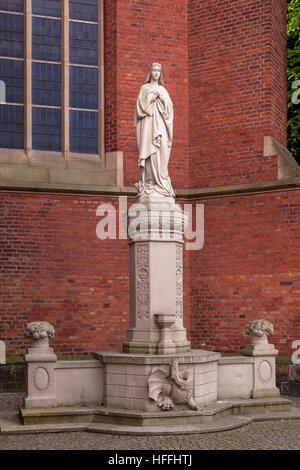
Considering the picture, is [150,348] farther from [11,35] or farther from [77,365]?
[11,35]

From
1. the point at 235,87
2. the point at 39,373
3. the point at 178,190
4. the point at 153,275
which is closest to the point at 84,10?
the point at 235,87

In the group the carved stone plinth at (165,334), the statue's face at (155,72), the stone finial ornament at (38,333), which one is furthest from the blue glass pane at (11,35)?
the carved stone plinth at (165,334)

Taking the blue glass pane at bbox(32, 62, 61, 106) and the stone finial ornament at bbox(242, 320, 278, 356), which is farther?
the blue glass pane at bbox(32, 62, 61, 106)

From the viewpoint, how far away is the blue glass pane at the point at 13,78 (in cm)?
1284

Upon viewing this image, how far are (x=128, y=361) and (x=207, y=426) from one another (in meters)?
1.29

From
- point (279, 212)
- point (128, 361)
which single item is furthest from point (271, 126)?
point (128, 361)

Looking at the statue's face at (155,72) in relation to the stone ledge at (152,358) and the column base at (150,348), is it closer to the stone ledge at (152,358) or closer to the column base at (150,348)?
the column base at (150,348)

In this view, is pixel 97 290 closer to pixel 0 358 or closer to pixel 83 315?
pixel 83 315

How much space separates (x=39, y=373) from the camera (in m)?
8.85

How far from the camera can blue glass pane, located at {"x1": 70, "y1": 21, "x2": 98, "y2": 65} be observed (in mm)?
13305

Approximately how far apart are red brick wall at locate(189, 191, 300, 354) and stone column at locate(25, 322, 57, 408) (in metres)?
4.72

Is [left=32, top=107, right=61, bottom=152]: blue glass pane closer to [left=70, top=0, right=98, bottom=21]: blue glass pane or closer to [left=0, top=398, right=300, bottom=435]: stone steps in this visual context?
[left=70, top=0, right=98, bottom=21]: blue glass pane

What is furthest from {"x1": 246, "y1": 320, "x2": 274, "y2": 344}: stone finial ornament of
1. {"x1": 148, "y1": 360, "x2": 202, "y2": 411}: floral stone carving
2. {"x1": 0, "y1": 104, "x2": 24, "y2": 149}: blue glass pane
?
{"x1": 0, "y1": 104, "x2": 24, "y2": 149}: blue glass pane

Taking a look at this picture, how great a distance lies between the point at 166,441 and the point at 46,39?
8449 mm
